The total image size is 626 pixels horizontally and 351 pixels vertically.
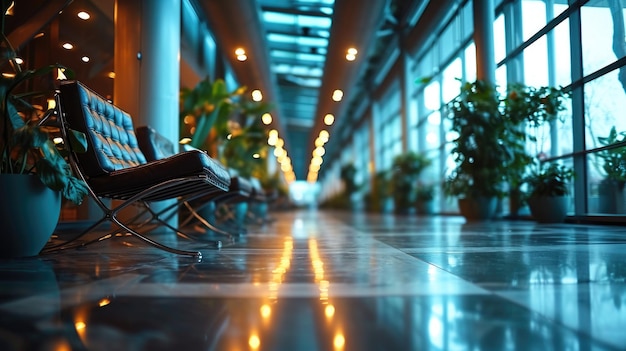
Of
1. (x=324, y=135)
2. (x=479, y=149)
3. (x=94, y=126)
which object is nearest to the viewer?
(x=94, y=126)

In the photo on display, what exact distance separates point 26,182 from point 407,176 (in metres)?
10.1

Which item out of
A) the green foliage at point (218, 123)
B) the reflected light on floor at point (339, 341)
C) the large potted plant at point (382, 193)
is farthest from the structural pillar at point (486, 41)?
the reflected light on floor at point (339, 341)

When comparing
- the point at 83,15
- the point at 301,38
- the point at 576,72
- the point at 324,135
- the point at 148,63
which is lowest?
the point at 148,63

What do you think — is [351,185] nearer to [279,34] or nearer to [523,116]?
[279,34]

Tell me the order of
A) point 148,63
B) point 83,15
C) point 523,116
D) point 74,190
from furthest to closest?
point 523,116 → point 148,63 → point 83,15 → point 74,190

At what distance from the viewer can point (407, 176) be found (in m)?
12.0

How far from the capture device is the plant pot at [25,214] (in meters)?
2.51

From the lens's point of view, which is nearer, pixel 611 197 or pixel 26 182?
pixel 26 182

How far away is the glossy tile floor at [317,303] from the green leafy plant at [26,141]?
39 centimetres

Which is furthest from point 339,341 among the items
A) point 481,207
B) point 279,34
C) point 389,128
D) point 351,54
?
point 389,128

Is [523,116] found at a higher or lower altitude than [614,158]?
higher

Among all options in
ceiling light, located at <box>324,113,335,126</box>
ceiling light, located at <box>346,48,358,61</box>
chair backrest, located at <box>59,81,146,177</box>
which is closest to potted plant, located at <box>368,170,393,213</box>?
ceiling light, located at <box>324,113,335,126</box>

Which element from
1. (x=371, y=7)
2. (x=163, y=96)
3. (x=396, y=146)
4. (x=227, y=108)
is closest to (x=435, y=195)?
(x=396, y=146)

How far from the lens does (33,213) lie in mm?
2588
